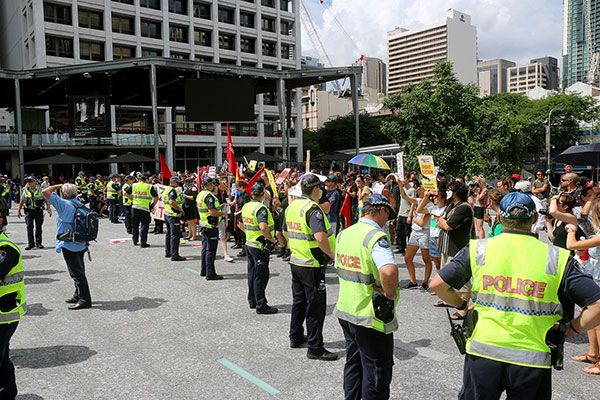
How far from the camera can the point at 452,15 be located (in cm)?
19162

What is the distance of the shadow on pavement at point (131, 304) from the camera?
24.5ft

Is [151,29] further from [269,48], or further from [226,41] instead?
[269,48]

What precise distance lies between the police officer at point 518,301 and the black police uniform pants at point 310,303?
2524 mm

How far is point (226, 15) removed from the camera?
6147cm

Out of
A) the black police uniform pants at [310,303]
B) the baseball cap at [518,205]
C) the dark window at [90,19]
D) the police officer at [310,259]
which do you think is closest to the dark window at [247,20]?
the dark window at [90,19]

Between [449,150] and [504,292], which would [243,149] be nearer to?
[449,150]

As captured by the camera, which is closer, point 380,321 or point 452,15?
point 380,321

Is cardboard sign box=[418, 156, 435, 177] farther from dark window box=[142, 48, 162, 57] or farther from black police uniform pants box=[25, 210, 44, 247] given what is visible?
dark window box=[142, 48, 162, 57]

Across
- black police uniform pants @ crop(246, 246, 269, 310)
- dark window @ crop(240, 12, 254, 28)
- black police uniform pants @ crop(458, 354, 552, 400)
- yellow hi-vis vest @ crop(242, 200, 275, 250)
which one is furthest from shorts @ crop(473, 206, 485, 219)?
dark window @ crop(240, 12, 254, 28)

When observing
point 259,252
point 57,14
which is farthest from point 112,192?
point 57,14

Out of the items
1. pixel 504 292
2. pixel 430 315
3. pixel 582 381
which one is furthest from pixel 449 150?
pixel 504 292

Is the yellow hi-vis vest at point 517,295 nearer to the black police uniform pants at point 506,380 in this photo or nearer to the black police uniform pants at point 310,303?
the black police uniform pants at point 506,380

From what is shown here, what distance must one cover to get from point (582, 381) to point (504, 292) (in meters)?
2.76

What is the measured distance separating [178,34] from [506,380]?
60536 millimetres
